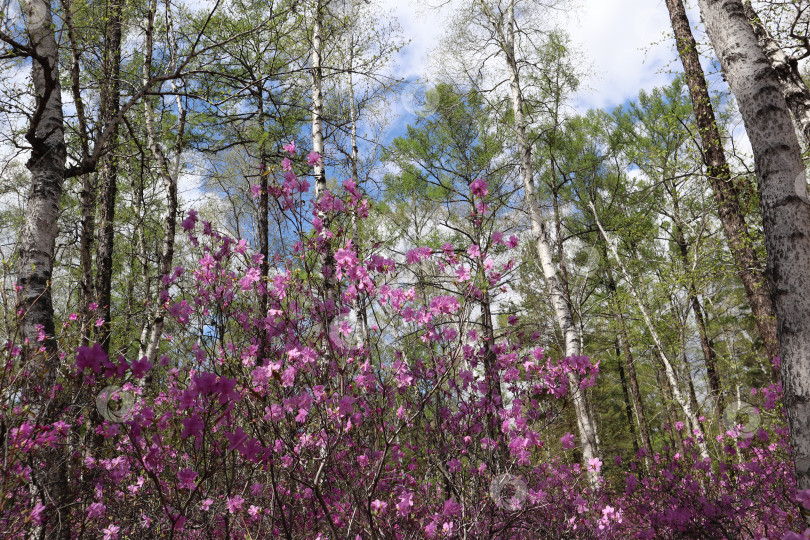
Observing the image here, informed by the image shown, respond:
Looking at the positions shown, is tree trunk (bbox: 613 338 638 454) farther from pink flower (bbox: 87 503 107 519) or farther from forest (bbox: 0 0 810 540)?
pink flower (bbox: 87 503 107 519)

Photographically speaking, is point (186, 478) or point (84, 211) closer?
point (186, 478)

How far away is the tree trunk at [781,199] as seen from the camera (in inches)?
84.5

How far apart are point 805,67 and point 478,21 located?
358 inches

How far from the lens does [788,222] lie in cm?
229

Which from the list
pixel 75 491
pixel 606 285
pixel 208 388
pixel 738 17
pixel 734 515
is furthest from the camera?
pixel 606 285

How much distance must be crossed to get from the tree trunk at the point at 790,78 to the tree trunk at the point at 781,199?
2486 millimetres

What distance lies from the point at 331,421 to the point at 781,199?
8.51 feet

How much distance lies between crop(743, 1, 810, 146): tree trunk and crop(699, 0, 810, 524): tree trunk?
8.16ft

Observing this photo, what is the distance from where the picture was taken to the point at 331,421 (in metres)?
2.39

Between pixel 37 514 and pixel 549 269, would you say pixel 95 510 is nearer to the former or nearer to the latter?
pixel 37 514

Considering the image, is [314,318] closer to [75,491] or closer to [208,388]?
[208,388]

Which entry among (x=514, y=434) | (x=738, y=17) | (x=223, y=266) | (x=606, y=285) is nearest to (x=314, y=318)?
(x=223, y=266)

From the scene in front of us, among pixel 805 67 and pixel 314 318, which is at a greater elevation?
pixel 805 67

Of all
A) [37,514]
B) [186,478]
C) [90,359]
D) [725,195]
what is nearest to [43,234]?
[37,514]
